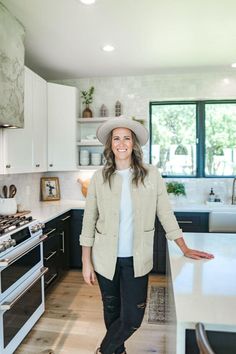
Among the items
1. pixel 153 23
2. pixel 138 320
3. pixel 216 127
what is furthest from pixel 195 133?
pixel 138 320

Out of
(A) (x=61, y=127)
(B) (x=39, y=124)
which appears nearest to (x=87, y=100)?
(A) (x=61, y=127)

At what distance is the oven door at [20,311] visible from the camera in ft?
6.45

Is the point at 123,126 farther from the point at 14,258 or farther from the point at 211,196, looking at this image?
the point at 211,196

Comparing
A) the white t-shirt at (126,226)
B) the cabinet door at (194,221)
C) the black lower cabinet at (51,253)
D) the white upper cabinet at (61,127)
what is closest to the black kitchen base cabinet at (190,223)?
the cabinet door at (194,221)

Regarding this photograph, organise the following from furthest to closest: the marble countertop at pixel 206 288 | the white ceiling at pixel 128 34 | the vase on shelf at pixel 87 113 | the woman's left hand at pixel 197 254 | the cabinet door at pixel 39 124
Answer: the vase on shelf at pixel 87 113 → the cabinet door at pixel 39 124 → the white ceiling at pixel 128 34 → the woman's left hand at pixel 197 254 → the marble countertop at pixel 206 288

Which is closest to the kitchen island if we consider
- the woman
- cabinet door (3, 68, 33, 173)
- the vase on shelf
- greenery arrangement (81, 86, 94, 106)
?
the woman

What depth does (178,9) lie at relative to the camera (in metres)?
2.31

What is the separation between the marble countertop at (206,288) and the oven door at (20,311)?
3.87 ft

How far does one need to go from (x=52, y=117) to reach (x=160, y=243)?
2.12 m

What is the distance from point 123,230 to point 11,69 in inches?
66.1

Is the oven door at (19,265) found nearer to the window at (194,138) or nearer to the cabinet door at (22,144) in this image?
A: the cabinet door at (22,144)

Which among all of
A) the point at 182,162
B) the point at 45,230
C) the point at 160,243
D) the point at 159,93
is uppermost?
the point at 159,93

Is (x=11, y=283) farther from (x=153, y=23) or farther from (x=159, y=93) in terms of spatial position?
(x=159, y=93)

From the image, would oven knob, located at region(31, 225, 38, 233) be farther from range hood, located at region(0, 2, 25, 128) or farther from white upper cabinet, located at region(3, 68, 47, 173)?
range hood, located at region(0, 2, 25, 128)
